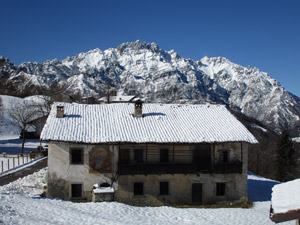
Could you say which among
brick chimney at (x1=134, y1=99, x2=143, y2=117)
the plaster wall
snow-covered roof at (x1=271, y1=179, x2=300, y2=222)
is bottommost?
the plaster wall

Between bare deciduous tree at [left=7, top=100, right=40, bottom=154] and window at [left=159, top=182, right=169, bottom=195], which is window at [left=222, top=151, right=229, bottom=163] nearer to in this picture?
window at [left=159, top=182, right=169, bottom=195]

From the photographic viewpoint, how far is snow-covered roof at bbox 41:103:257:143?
2383cm

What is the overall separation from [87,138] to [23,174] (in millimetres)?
11579

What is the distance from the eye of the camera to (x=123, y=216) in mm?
17094

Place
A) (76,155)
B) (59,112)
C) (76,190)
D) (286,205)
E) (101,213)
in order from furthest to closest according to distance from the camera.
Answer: (59,112) → (76,155) → (76,190) → (101,213) → (286,205)

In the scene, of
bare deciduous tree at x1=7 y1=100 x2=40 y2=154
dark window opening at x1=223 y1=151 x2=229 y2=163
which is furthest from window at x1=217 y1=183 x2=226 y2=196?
bare deciduous tree at x1=7 y1=100 x2=40 y2=154

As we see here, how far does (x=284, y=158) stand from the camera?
5175cm

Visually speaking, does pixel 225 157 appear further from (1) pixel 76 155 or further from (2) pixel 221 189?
(1) pixel 76 155

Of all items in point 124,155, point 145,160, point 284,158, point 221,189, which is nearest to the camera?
point 124,155

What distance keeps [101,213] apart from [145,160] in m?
7.97

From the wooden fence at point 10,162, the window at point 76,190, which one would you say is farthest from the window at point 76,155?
the wooden fence at point 10,162

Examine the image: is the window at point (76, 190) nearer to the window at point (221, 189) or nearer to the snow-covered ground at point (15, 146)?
the window at point (221, 189)

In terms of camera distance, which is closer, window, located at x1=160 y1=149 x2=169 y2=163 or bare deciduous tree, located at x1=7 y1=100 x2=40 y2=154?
window, located at x1=160 y1=149 x2=169 y2=163

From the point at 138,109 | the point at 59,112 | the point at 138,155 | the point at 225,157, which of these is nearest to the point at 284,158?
the point at 225,157
